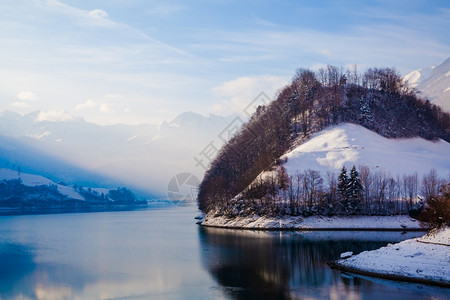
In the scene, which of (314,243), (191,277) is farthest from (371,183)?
(191,277)

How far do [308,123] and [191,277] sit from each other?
3570 inches

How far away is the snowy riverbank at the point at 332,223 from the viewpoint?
8088 centimetres

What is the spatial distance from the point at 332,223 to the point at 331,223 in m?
0.18

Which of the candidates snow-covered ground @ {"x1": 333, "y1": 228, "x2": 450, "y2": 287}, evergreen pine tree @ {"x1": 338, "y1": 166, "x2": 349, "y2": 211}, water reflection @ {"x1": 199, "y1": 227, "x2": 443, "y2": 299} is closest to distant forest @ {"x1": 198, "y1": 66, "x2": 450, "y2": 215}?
evergreen pine tree @ {"x1": 338, "y1": 166, "x2": 349, "y2": 211}

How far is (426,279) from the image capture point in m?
35.4

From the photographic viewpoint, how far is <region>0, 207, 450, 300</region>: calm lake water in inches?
1336

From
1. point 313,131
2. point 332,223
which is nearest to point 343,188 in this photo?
point 332,223

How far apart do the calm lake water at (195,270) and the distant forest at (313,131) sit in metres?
18.8

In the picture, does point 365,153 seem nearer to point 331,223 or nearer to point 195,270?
point 331,223

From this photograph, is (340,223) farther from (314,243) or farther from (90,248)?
(90,248)

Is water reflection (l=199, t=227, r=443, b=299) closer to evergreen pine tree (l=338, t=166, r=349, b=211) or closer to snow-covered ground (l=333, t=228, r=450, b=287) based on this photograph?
snow-covered ground (l=333, t=228, r=450, b=287)

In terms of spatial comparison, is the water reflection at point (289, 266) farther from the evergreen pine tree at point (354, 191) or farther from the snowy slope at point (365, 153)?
the snowy slope at point (365, 153)

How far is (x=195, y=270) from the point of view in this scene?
143ft

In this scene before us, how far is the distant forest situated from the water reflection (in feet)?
56.9
